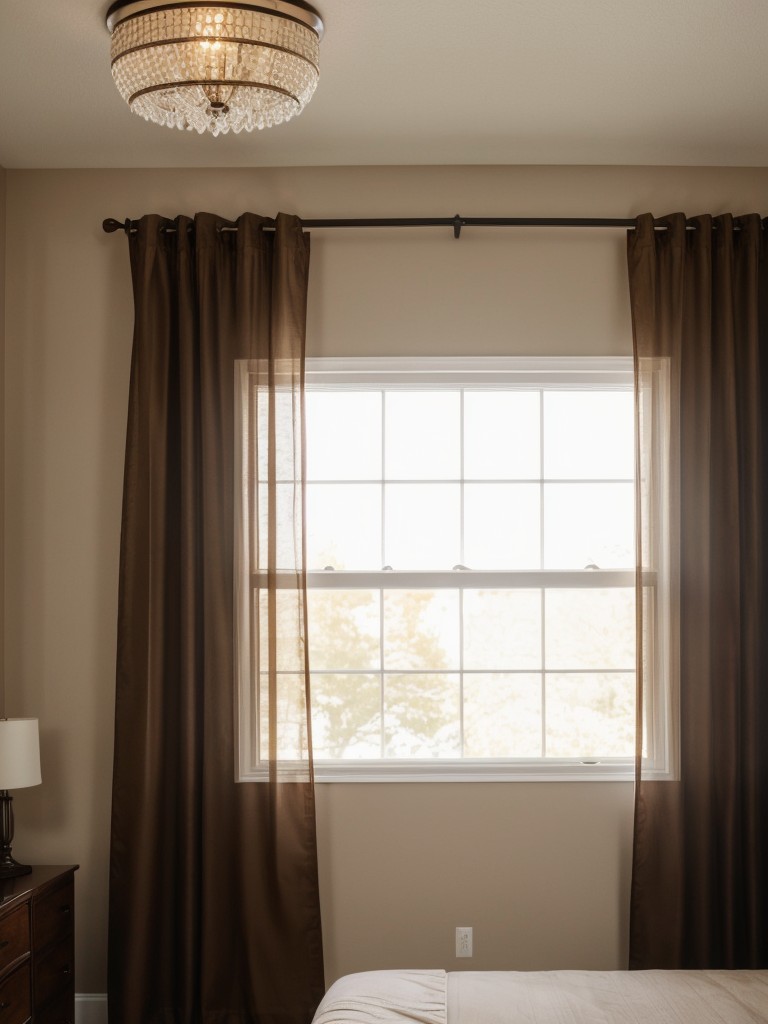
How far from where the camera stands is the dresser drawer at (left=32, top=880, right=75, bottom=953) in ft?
9.52

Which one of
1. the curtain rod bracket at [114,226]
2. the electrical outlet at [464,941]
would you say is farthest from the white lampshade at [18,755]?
the curtain rod bracket at [114,226]

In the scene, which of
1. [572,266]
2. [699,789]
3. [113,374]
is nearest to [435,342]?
[572,266]

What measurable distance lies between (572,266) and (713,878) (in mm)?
2206

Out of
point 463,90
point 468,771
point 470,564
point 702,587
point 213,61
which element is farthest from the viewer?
point 470,564

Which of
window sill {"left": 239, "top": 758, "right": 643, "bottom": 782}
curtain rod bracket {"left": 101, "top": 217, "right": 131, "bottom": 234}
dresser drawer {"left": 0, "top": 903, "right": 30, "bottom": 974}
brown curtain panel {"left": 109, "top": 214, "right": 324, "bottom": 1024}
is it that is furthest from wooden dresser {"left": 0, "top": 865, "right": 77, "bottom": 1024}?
curtain rod bracket {"left": 101, "top": 217, "right": 131, "bottom": 234}

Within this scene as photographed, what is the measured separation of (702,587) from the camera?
3275 millimetres

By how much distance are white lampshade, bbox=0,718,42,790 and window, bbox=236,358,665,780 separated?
962mm

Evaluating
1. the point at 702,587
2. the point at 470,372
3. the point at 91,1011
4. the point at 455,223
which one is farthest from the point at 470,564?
the point at 91,1011

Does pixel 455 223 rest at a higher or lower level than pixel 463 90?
lower

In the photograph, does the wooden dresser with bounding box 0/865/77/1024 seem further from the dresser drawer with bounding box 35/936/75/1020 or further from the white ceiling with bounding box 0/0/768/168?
the white ceiling with bounding box 0/0/768/168

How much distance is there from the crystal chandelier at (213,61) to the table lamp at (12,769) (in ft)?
6.26

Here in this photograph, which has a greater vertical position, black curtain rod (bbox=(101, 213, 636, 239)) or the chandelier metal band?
the chandelier metal band

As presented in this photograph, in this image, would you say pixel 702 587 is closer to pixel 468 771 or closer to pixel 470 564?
pixel 470 564

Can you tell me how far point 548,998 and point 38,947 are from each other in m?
1.60
